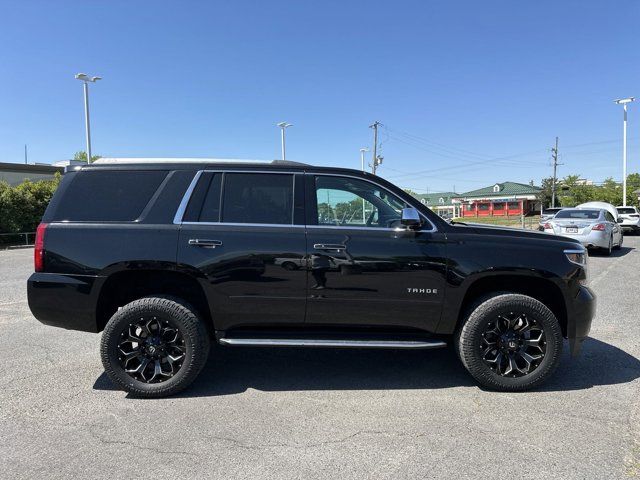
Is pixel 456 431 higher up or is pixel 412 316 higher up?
pixel 412 316

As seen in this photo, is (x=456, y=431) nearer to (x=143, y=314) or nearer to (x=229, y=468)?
(x=229, y=468)

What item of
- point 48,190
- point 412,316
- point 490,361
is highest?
point 48,190

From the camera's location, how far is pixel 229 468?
109 inches

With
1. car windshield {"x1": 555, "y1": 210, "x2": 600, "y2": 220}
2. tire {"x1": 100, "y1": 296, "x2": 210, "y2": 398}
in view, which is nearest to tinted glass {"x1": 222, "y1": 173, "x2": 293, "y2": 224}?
tire {"x1": 100, "y1": 296, "x2": 210, "y2": 398}

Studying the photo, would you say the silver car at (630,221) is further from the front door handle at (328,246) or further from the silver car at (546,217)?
the front door handle at (328,246)

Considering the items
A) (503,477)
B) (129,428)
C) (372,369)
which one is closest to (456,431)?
(503,477)

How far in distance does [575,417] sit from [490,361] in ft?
2.39

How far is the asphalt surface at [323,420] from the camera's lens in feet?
9.21

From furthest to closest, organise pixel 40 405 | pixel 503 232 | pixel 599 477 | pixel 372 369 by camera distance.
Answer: pixel 372 369 → pixel 503 232 → pixel 40 405 → pixel 599 477

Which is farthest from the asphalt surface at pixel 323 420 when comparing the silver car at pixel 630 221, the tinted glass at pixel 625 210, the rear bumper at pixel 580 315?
the tinted glass at pixel 625 210

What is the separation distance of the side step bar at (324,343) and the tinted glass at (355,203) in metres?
1.02

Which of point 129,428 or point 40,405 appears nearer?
point 129,428

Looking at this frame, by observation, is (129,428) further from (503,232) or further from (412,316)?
(503,232)

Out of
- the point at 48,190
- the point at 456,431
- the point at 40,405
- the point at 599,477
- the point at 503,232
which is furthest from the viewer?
the point at 48,190
